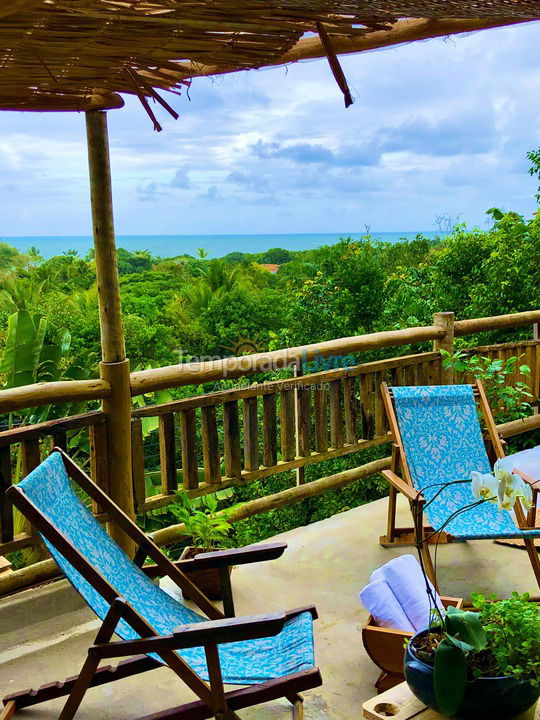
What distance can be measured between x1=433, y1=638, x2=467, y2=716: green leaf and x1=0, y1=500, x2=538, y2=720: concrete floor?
33.5 inches

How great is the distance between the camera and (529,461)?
190 inches

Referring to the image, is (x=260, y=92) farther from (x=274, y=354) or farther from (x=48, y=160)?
(x=274, y=354)

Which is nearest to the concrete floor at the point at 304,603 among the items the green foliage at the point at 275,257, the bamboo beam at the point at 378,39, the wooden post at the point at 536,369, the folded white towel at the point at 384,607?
the folded white towel at the point at 384,607

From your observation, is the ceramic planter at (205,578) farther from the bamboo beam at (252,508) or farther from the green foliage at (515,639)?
the green foliage at (515,639)

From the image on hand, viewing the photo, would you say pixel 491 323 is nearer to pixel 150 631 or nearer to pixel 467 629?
pixel 467 629

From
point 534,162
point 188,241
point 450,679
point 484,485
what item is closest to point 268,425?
point 484,485

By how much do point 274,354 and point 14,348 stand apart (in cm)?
364

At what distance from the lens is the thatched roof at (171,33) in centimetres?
180

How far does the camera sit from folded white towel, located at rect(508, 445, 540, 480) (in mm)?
4634

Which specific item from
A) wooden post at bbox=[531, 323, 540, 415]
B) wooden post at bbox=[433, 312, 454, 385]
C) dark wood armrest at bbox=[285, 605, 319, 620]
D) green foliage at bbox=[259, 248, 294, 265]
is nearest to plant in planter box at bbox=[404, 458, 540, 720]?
dark wood armrest at bbox=[285, 605, 319, 620]

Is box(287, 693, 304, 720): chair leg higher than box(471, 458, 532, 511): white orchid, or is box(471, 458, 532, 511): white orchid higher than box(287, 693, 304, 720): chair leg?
box(471, 458, 532, 511): white orchid

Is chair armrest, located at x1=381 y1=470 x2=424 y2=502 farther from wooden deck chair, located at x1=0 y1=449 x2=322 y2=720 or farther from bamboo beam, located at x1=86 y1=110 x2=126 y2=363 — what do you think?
bamboo beam, located at x1=86 y1=110 x2=126 y2=363

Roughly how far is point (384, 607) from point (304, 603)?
77cm

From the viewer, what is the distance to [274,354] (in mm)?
3850
